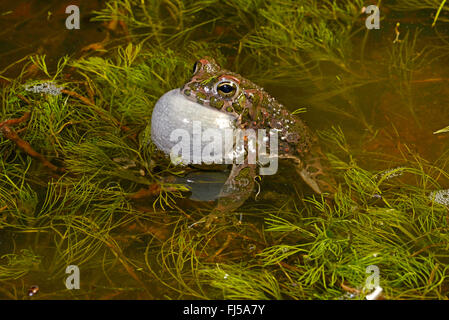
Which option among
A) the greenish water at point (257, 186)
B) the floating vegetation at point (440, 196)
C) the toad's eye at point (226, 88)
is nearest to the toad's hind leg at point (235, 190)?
the greenish water at point (257, 186)

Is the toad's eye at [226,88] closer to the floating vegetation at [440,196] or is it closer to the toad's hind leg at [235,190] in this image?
the toad's hind leg at [235,190]

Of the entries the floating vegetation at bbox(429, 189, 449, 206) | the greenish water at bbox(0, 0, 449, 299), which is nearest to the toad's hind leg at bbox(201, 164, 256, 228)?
the greenish water at bbox(0, 0, 449, 299)

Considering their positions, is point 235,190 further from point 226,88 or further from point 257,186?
point 226,88

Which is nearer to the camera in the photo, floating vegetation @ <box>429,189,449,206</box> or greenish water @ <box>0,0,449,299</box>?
greenish water @ <box>0,0,449,299</box>

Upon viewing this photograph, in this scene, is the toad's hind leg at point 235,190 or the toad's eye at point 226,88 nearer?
the toad's eye at point 226,88

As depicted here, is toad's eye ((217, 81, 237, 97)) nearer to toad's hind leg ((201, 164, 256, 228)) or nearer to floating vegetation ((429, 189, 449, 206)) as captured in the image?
toad's hind leg ((201, 164, 256, 228))
